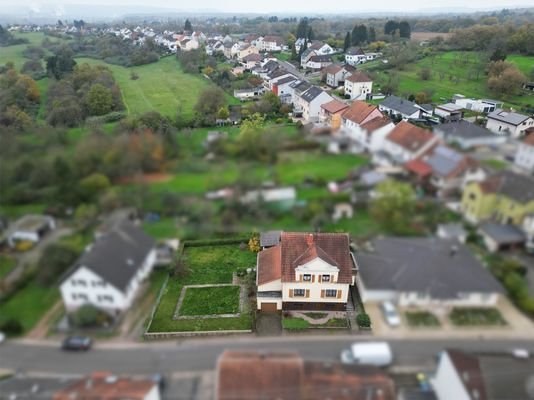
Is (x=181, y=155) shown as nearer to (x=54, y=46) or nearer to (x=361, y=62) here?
(x=361, y=62)

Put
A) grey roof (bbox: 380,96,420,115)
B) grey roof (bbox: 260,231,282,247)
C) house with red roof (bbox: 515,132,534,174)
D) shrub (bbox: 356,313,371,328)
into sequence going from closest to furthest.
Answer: house with red roof (bbox: 515,132,534,174)
shrub (bbox: 356,313,371,328)
grey roof (bbox: 260,231,282,247)
grey roof (bbox: 380,96,420,115)

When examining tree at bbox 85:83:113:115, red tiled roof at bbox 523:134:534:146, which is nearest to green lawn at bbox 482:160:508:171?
red tiled roof at bbox 523:134:534:146

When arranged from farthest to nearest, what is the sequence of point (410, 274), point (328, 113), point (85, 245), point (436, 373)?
1. point (328, 113)
2. point (436, 373)
3. point (410, 274)
4. point (85, 245)

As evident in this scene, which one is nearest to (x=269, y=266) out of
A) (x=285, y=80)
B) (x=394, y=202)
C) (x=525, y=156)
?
(x=394, y=202)

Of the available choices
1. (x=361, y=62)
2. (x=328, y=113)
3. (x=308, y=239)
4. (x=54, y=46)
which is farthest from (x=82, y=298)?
(x=54, y=46)

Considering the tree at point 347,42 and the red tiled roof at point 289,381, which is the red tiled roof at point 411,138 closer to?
the red tiled roof at point 289,381

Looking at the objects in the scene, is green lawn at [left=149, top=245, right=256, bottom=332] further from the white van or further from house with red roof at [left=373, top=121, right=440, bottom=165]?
house with red roof at [left=373, top=121, right=440, bottom=165]
